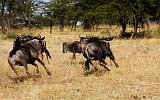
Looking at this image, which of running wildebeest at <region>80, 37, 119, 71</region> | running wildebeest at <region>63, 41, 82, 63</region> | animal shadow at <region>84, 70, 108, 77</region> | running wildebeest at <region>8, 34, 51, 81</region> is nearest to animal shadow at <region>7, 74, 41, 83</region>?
running wildebeest at <region>8, 34, 51, 81</region>

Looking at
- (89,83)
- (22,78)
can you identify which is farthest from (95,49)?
(22,78)

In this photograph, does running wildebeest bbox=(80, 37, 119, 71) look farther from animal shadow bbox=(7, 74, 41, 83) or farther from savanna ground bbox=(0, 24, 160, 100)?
animal shadow bbox=(7, 74, 41, 83)

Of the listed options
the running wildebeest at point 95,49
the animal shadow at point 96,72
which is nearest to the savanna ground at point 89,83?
the animal shadow at point 96,72

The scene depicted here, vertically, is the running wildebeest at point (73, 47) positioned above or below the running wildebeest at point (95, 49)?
below

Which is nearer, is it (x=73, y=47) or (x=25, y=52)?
(x=25, y=52)

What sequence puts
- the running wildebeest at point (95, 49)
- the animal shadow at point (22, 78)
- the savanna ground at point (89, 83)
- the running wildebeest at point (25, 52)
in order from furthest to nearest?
the running wildebeest at point (95, 49), the animal shadow at point (22, 78), the running wildebeest at point (25, 52), the savanna ground at point (89, 83)

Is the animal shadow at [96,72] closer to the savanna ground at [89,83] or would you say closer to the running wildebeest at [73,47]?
the savanna ground at [89,83]

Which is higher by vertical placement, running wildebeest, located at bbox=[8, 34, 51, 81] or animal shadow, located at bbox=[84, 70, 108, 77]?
running wildebeest, located at bbox=[8, 34, 51, 81]

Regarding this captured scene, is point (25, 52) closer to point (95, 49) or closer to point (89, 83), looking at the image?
point (95, 49)

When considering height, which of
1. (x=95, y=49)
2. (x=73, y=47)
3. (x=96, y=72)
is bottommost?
(x=96, y=72)

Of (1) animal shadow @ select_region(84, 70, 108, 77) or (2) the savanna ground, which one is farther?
(1) animal shadow @ select_region(84, 70, 108, 77)

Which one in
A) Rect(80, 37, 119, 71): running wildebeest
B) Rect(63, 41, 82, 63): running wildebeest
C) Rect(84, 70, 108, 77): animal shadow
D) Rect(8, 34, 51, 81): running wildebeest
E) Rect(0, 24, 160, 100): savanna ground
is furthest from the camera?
Rect(63, 41, 82, 63): running wildebeest

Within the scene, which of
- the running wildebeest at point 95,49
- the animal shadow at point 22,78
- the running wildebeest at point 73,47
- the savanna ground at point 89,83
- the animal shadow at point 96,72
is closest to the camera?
the savanna ground at point 89,83

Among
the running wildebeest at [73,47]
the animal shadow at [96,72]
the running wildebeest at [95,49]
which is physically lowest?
the animal shadow at [96,72]
